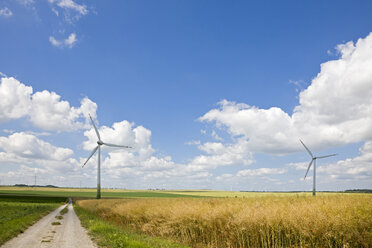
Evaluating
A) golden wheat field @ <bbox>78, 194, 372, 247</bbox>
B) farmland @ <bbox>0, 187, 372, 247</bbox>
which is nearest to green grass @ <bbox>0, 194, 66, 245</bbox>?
farmland @ <bbox>0, 187, 372, 247</bbox>

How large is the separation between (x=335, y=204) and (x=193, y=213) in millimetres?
8793

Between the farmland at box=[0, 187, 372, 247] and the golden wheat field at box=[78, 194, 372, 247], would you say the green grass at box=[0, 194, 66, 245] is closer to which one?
the farmland at box=[0, 187, 372, 247]

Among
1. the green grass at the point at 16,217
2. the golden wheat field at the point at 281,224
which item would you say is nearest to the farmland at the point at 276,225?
the golden wheat field at the point at 281,224

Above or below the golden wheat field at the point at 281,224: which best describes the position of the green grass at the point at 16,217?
below

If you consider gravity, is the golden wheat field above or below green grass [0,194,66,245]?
above

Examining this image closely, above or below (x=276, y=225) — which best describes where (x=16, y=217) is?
below

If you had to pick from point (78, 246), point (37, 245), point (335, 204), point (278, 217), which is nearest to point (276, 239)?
point (278, 217)

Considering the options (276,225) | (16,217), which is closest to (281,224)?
(276,225)

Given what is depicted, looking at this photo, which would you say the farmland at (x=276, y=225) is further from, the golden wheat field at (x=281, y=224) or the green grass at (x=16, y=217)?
the green grass at (x=16, y=217)

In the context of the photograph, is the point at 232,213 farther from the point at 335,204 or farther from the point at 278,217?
the point at 335,204

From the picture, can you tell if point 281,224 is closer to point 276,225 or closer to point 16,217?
point 276,225

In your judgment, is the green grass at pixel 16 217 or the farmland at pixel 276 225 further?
the green grass at pixel 16 217

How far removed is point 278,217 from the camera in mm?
12836

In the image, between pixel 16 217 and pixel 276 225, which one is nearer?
pixel 276 225
